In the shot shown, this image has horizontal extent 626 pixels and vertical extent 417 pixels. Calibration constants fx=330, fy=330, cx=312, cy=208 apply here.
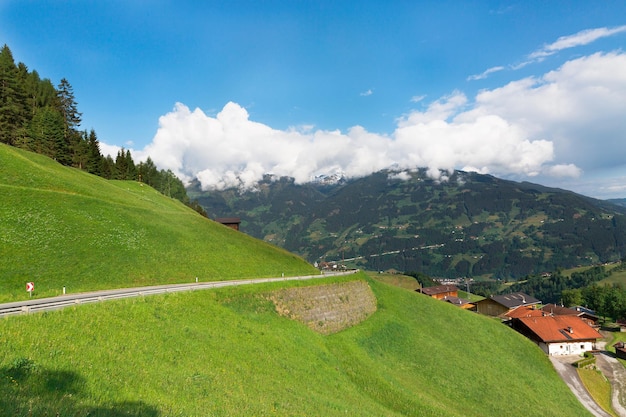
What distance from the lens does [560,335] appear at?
78562 millimetres

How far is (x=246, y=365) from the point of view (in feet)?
74.1

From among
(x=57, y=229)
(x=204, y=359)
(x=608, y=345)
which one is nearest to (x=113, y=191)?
(x=57, y=229)

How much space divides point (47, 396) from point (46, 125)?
96683 mm

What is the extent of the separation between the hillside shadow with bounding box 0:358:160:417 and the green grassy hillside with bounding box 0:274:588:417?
49 mm

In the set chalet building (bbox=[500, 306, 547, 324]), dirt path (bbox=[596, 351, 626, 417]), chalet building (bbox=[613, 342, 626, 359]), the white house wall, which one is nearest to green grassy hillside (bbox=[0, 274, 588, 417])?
dirt path (bbox=[596, 351, 626, 417])

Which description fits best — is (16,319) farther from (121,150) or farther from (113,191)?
(121,150)

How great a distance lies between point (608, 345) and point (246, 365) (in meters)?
117

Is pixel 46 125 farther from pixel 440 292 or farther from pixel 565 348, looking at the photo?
pixel 440 292

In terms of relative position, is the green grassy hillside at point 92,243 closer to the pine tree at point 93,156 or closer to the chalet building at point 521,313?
the pine tree at point 93,156

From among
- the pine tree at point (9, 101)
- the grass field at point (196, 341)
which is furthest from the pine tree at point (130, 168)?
the grass field at point (196, 341)

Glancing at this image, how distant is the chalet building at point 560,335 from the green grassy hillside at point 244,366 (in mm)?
28601

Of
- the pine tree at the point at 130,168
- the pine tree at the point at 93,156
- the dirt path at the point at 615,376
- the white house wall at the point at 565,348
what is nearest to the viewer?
the dirt path at the point at 615,376

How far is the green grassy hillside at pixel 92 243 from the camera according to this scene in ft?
125

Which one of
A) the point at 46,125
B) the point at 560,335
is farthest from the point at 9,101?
the point at 560,335
